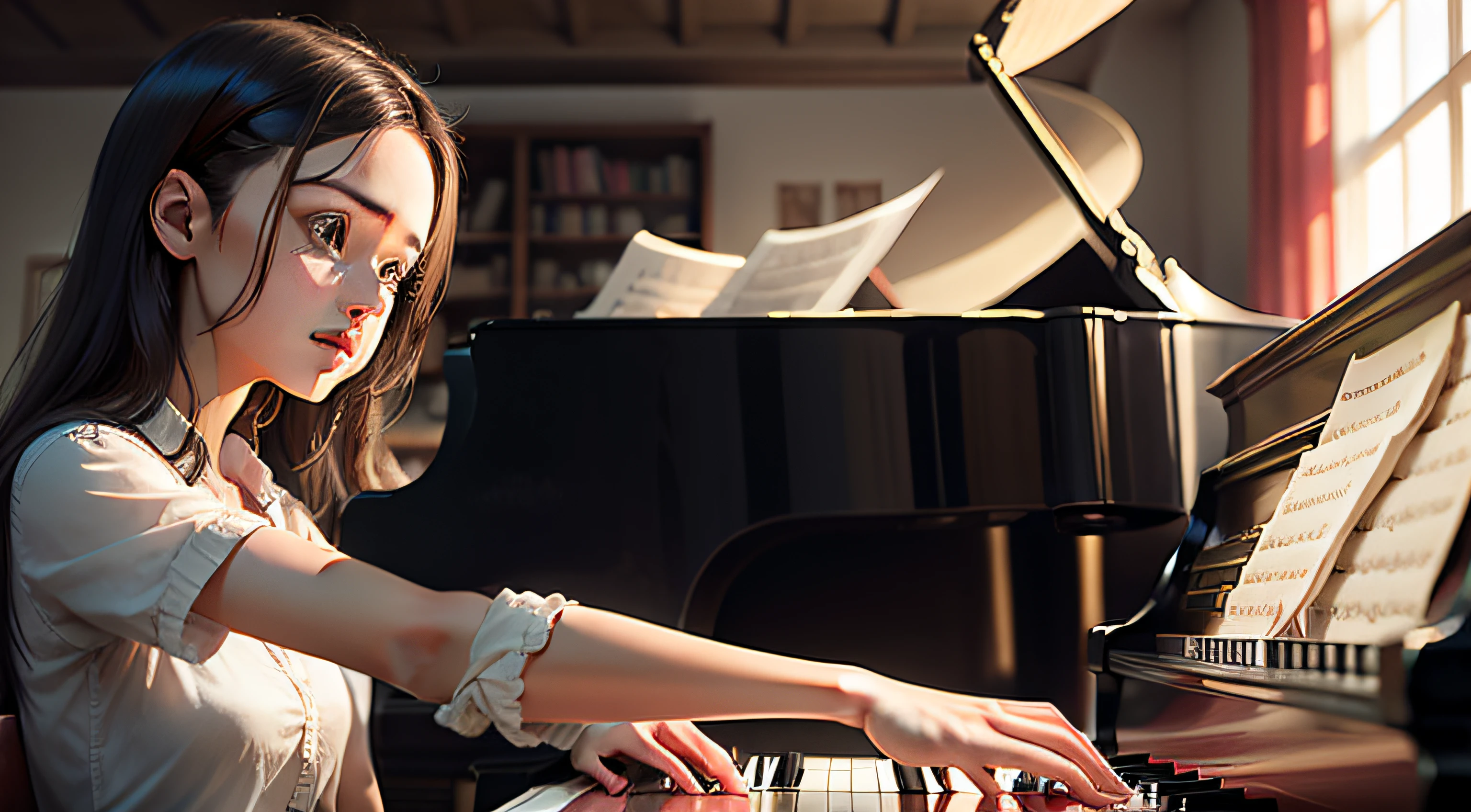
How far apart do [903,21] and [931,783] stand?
5528 millimetres

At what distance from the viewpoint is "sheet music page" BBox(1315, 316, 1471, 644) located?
778mm

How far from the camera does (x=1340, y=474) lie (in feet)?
3.24

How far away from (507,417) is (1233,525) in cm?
100

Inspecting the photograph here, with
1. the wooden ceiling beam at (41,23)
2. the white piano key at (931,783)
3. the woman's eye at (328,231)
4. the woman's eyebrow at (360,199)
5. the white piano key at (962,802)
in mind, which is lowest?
the white piano key at (931,783)

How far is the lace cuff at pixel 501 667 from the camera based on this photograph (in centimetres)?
71

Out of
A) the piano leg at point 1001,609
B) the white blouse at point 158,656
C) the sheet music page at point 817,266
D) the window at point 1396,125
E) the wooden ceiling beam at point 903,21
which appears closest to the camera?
the white blouse at point 158,656

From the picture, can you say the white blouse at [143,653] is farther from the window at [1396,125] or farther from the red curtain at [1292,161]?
the red curtain at [1292,161]

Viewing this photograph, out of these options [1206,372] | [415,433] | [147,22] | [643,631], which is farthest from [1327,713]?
[147,22]

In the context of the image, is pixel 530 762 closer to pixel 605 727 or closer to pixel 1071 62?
pixel 605 727

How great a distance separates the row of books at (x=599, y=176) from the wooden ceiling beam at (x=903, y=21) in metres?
1.35

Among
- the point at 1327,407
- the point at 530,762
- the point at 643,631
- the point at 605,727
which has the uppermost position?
the point at 1327,407

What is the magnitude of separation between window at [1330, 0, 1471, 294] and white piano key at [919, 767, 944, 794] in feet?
8.56

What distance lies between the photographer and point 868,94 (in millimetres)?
5914

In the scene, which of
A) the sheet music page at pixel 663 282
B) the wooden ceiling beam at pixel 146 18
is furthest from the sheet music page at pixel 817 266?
the wooden ceiling beam at pixel 146 18
